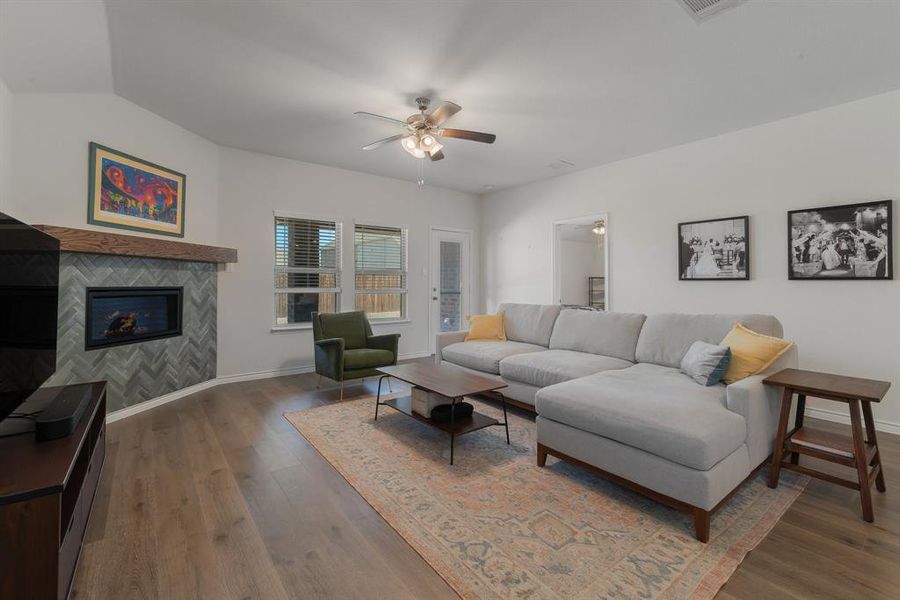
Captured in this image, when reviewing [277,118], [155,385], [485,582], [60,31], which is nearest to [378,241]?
[277,118]

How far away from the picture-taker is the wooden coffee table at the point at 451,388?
2643 mm

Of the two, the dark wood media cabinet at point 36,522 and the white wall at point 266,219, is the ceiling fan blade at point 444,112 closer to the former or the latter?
the white wall at point 266,219

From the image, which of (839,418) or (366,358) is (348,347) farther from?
(839,418)

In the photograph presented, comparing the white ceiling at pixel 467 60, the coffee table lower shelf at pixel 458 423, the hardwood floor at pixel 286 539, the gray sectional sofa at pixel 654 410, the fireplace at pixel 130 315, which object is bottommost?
the hardwood floor at pixel 286 539

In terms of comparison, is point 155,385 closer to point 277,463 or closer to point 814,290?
point 277,463

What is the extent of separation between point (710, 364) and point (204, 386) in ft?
15.4

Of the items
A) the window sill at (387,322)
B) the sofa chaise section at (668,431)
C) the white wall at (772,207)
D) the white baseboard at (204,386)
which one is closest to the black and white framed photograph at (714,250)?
the white wall at (772,207)

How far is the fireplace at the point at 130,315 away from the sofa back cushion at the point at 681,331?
443 centimetres

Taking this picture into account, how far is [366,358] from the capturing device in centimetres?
414

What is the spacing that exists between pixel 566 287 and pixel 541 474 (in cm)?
564

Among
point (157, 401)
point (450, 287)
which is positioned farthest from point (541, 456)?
point (450, 287)

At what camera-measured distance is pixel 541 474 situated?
2.40 m

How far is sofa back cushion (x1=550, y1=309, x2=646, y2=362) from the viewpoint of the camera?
349 cm

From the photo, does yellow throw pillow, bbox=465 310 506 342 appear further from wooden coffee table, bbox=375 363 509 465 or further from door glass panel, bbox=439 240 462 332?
door glass panel, bbox=439 240 462 332
